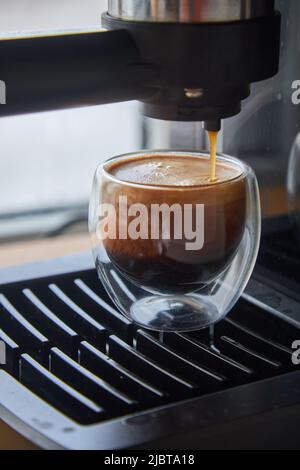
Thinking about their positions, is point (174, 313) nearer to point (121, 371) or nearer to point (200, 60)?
point (121, 371)

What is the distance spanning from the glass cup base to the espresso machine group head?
164 millimetres

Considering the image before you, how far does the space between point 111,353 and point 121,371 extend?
1.5 inches

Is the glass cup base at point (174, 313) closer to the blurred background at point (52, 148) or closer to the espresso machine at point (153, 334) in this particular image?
the espresso machine at point (153, 334)

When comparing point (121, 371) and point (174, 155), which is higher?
point (174, 155)

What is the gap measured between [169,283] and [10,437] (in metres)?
0.16

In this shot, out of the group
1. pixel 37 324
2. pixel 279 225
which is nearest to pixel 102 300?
pixel 37 324

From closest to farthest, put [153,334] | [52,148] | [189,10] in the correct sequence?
1. [189,10]
2. [153,334]
3. [52,148]

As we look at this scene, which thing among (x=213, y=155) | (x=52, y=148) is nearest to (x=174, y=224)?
(x=213, y=155)

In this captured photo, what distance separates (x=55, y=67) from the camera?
20.8 inches

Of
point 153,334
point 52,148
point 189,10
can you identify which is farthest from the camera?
point 52,148

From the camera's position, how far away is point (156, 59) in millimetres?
558

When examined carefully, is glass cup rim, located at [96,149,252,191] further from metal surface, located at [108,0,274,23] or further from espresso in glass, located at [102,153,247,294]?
metal surface, located at [108,0,274,23]

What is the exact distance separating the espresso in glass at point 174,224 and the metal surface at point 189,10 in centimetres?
12

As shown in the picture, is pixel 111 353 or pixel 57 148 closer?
pixel 111 353
